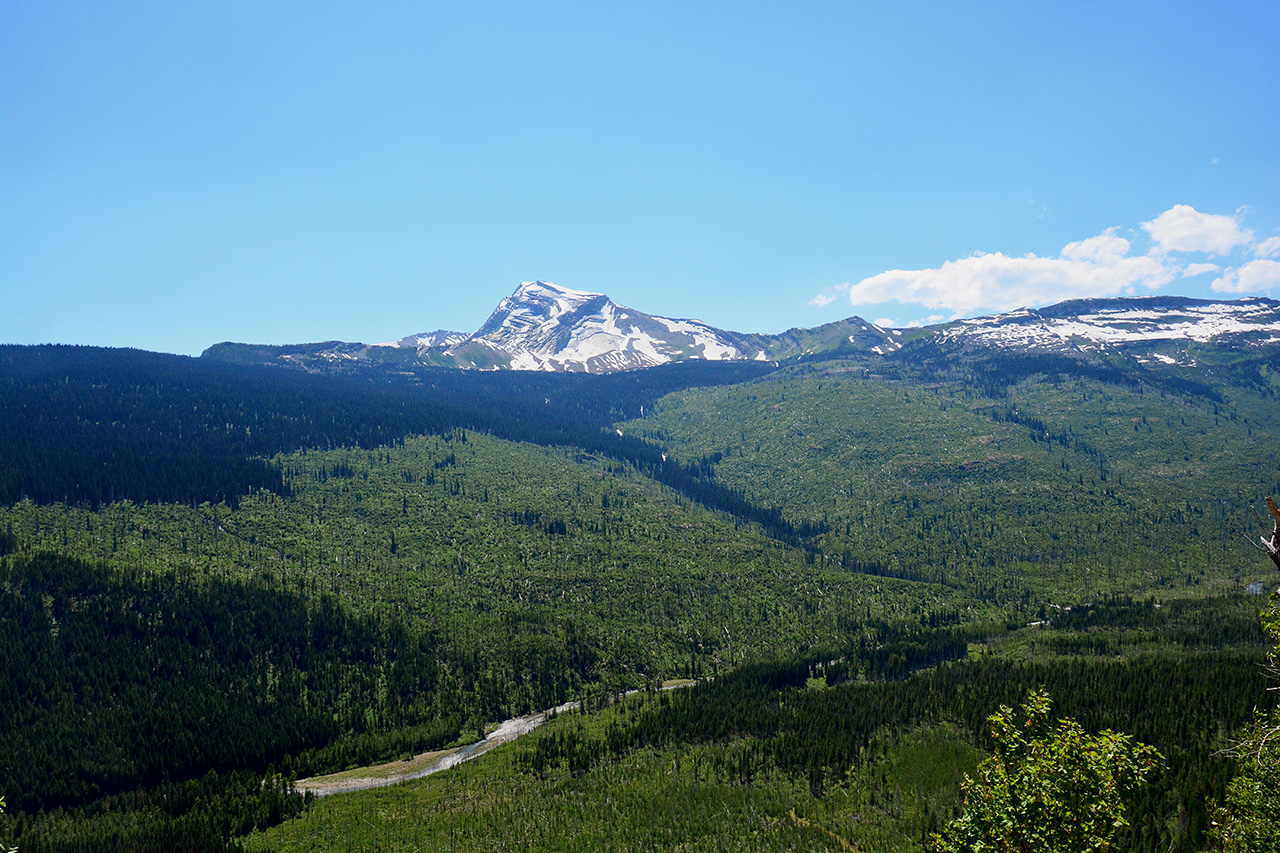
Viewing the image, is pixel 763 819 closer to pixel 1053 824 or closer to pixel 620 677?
pixel 1053 824

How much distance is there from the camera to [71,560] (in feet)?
589

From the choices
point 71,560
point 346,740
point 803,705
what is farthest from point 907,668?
point 71,560

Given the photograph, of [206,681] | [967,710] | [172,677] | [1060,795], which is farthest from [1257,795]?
[172,677]

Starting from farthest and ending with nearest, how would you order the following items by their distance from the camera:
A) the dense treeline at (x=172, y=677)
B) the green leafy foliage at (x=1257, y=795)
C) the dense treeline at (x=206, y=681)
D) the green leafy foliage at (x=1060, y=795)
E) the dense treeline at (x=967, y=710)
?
the dense treeline at (x=206, y=681) → the dense treeline at (x=172, y=677) → the dense treeline at (x=967, y=710) → the green leafy foliage at (x=1060, y=795) → the green leafy foliage at (x=1257, y=795)

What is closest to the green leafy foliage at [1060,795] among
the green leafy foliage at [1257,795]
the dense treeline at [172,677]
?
the green leafy foliage at [1257,795]

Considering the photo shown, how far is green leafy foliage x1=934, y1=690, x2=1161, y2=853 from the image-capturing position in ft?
103

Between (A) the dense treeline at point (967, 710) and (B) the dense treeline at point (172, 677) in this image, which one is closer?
(A) the dense treeline at point (967, 710)

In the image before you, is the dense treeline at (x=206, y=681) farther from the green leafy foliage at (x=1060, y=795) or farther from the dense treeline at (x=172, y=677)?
the green leafy foliage at (x=1060, y=795)

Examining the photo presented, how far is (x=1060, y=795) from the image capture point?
32.2m

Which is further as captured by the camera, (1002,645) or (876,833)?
(1002,645)

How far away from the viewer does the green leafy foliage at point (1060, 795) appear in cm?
3152

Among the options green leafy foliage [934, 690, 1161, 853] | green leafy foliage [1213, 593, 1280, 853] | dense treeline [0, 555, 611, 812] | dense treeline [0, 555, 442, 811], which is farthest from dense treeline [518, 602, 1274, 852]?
dense treeline [0, 555, 442, 811]

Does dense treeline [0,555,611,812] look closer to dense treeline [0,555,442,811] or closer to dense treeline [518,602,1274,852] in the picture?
dense treeline [0,555,442,811]

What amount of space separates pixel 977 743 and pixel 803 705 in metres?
37.8
